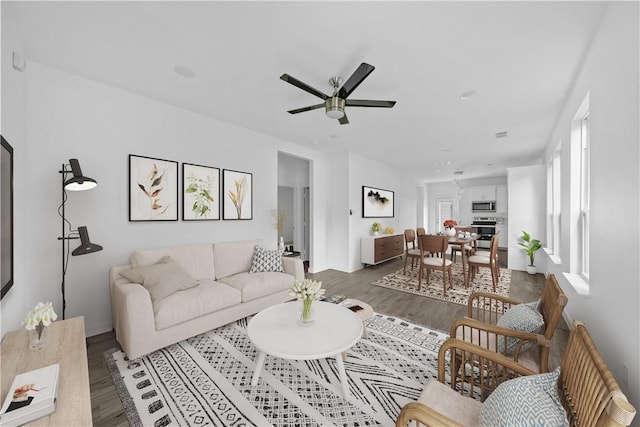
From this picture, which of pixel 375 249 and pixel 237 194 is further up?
pixel 237 194

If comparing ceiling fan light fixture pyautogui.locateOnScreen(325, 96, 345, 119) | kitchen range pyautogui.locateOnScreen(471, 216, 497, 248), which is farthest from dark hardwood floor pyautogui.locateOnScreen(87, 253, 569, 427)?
kitchen range pyautogui.locateOnScreen(471, 216, 497, 248)

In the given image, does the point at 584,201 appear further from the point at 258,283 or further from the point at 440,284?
the point at 258,283

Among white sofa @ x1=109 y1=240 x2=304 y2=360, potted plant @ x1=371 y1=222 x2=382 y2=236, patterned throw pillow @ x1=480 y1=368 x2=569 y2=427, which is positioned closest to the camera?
patterned throw pillow @ x1=480 y1=368 x2=569 y2=427

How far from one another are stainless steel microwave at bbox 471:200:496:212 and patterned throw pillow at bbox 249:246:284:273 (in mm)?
8211

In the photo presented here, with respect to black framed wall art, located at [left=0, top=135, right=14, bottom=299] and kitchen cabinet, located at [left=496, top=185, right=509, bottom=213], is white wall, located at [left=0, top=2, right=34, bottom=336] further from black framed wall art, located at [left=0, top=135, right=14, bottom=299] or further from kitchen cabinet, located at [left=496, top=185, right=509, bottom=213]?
kitchen cabinet, located at [left=496, top=185, right=509, bottom=213]

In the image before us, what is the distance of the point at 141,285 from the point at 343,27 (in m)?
2.84

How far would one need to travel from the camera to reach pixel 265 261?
3605 millimetres

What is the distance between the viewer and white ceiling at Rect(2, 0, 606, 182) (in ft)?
5.76

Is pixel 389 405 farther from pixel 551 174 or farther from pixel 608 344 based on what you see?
pixel 551 174

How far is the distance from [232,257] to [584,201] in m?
4.13

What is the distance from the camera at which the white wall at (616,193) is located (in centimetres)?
125

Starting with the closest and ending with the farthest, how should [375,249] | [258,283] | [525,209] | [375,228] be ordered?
1. [258,283]
2. [525,209]
3. [375,249]
4. [375,228]

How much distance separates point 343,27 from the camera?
1.89m

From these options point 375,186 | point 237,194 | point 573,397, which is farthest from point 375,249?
point 573,397
